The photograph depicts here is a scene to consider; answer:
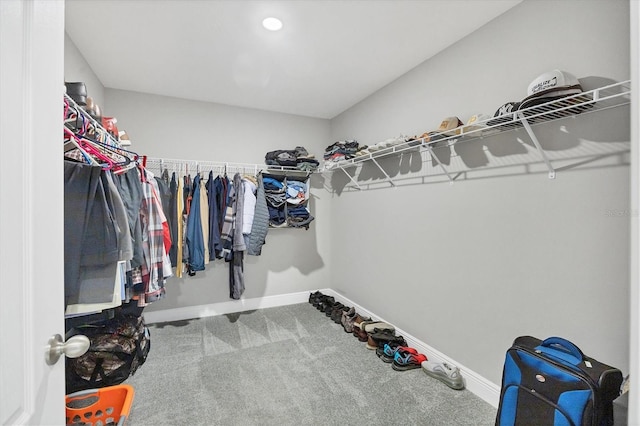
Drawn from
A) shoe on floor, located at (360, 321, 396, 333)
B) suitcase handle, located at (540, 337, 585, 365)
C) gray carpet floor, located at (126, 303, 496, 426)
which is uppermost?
suitcase handle, located at (540, 337, 585, 365)

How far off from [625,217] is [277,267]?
3146 millimetres

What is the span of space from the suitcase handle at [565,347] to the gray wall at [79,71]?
3.36 metres

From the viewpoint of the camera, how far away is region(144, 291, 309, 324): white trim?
10.1 ft

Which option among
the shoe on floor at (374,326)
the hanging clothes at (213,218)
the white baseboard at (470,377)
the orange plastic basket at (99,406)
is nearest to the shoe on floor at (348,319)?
the shoe on floor at (374,326)

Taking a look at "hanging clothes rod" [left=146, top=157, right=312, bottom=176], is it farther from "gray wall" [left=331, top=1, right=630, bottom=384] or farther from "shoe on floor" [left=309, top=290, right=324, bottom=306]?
"shoe on floor" [left=309, top=290, right=324, bottom=306]

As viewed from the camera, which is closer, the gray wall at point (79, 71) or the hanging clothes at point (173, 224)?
the gray wall at point (79, 71)

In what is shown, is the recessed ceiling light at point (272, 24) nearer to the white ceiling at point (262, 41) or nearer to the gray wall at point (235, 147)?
the white ceiling at point (262, 41)

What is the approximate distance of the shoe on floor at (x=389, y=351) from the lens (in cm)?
231

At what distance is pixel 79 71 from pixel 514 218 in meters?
3.38

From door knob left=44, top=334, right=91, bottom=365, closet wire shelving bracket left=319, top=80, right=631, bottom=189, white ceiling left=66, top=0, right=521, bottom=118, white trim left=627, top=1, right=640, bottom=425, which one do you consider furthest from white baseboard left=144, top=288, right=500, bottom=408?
white ceiling left=66, top=0, right=521, bottom=118

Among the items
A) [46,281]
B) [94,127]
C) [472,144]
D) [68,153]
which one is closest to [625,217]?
[472,144]

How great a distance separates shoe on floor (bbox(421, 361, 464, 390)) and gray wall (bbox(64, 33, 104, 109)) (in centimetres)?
343

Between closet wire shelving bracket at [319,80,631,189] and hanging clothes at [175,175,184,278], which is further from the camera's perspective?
hanging clothes at [175,175,184,278]

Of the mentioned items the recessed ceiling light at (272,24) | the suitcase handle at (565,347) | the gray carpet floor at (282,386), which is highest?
the recessed ceiling light at (272,24)
